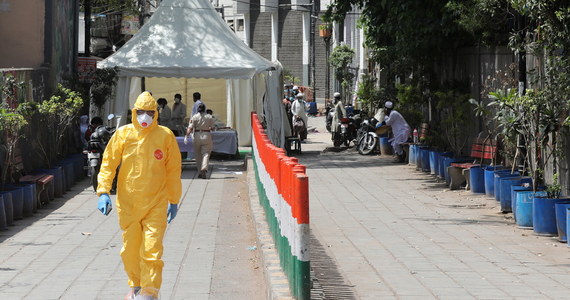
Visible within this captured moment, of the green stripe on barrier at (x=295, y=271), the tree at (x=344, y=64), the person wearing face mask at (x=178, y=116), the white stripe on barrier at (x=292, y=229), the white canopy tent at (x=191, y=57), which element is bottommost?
the green stripe on barrier at (x=295, y=271)

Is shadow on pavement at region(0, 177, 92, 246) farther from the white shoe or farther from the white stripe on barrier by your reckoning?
the white shoe

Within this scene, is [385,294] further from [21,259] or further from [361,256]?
[21,259]

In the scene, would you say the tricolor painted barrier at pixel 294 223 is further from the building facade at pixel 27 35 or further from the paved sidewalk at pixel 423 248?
the building facade at pixel 27 35

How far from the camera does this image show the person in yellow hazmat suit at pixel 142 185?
26.7 ft

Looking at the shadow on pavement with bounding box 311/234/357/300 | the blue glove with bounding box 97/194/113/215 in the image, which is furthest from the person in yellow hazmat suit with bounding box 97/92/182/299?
the shadow on pavement with bounding box 311/234/357/300

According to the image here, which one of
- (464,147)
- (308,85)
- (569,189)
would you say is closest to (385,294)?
(569,189)

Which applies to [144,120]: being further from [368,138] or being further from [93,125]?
[368,138]

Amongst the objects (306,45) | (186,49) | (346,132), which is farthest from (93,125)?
(306,45)

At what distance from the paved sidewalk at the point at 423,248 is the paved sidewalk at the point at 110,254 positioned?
0.87 m

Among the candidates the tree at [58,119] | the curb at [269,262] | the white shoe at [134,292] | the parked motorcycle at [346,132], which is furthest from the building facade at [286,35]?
the white shoe at [134,292]

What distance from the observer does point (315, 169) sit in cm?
2305

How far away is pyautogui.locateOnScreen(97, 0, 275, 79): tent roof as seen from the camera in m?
23.5

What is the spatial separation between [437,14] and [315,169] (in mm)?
4456

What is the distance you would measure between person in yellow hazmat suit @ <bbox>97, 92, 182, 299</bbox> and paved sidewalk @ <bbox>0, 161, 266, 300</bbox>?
1.00 meters
